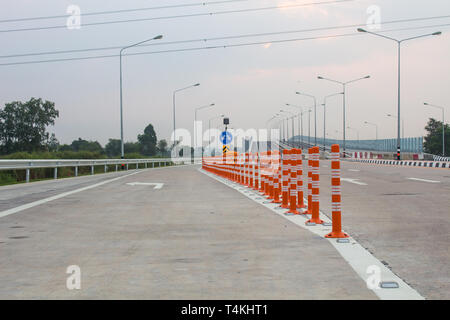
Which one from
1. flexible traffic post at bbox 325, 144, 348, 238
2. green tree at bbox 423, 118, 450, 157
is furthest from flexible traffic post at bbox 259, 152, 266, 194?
green tree at bbox 423, 118, 450, 157

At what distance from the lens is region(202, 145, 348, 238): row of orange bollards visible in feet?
26.5

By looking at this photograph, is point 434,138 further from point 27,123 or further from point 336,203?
point 336,203

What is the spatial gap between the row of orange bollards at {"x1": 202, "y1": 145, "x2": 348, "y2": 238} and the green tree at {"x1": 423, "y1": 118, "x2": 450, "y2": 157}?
128 m

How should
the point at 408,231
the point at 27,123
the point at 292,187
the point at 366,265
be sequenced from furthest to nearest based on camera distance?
the point at 27,123, the point at 292,187, the point at 408,231, the point at 366,265

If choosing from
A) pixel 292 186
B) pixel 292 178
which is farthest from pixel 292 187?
pixel 292 178

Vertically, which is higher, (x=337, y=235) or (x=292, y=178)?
(x=292, y=178)

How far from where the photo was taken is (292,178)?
1119cm

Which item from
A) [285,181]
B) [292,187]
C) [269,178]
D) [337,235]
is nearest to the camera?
[337,235]

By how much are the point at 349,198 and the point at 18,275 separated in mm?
9784

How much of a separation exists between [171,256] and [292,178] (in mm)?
5079

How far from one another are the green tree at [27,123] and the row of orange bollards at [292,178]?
8717cm

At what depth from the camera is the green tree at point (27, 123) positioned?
10362cm

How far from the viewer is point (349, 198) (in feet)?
46.0
